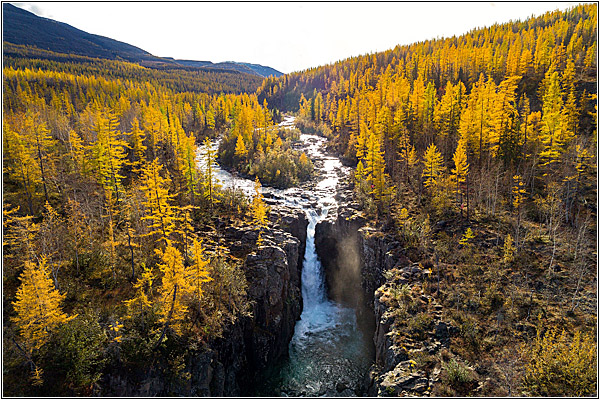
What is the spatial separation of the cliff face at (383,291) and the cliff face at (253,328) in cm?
593

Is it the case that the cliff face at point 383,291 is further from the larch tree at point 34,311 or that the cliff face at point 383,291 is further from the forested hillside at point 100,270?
the larch tree at point 34,311

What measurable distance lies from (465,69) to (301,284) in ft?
269

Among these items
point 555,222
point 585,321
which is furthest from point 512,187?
point 585,321

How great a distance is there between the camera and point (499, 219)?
38.3 metres

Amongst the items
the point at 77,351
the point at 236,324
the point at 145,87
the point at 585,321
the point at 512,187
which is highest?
the point at 145,87

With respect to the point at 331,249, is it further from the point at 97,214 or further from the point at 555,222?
the point at 97,214

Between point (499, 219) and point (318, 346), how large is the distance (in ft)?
93.6

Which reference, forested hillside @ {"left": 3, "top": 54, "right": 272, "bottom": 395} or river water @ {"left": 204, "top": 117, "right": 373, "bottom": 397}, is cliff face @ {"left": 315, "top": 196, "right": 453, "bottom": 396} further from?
forested hillside @ {"left": 3, "top": 54, "right": 272, "bottom": 395}

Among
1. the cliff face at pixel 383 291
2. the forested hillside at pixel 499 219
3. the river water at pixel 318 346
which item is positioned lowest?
the river water at pixel 318 346

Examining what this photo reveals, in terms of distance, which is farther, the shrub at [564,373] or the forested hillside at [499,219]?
the forested hillside at [499,219]

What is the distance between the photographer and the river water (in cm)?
3064

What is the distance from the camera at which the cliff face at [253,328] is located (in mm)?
24817

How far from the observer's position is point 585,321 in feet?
79.5

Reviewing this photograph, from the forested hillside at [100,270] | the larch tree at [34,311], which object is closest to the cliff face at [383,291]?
the forested hillside at [100,270]
